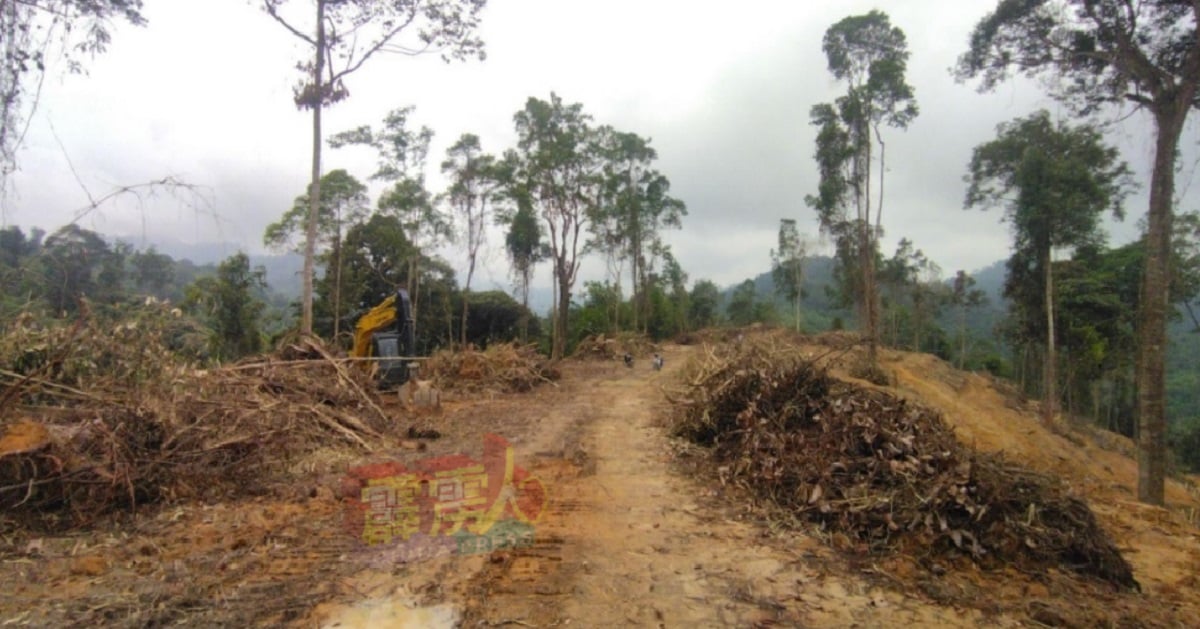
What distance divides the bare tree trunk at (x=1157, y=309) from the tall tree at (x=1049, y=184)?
920 cm

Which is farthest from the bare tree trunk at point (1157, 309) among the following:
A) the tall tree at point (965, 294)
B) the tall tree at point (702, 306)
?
the tall tree at point (702, 306)

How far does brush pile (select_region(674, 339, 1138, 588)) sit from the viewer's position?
3.94 m

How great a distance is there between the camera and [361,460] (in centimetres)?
672

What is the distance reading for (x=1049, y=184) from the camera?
16.7 meters

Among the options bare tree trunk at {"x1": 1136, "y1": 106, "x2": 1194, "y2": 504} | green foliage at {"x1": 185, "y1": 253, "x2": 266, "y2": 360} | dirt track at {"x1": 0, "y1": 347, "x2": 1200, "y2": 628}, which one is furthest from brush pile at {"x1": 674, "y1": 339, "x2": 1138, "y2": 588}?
green foliage at {"x1": 185, "y1": 253, "x2": 266, "y2": 360}

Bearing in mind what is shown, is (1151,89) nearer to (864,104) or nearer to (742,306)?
(864,104)

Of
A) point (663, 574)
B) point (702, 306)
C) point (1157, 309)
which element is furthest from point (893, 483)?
point (702, 306)

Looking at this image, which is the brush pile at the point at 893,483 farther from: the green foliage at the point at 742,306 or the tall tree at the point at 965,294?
the green foliage at the point at 742,306

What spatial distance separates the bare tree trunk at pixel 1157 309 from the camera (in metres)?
7.65

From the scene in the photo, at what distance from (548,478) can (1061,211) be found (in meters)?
17.5

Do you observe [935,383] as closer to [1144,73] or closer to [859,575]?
[1144,73]

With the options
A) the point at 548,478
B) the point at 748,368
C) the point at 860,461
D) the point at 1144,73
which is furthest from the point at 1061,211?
the point at 548,478

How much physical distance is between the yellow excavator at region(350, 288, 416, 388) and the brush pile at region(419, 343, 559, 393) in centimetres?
144

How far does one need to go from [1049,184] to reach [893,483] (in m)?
16.5
